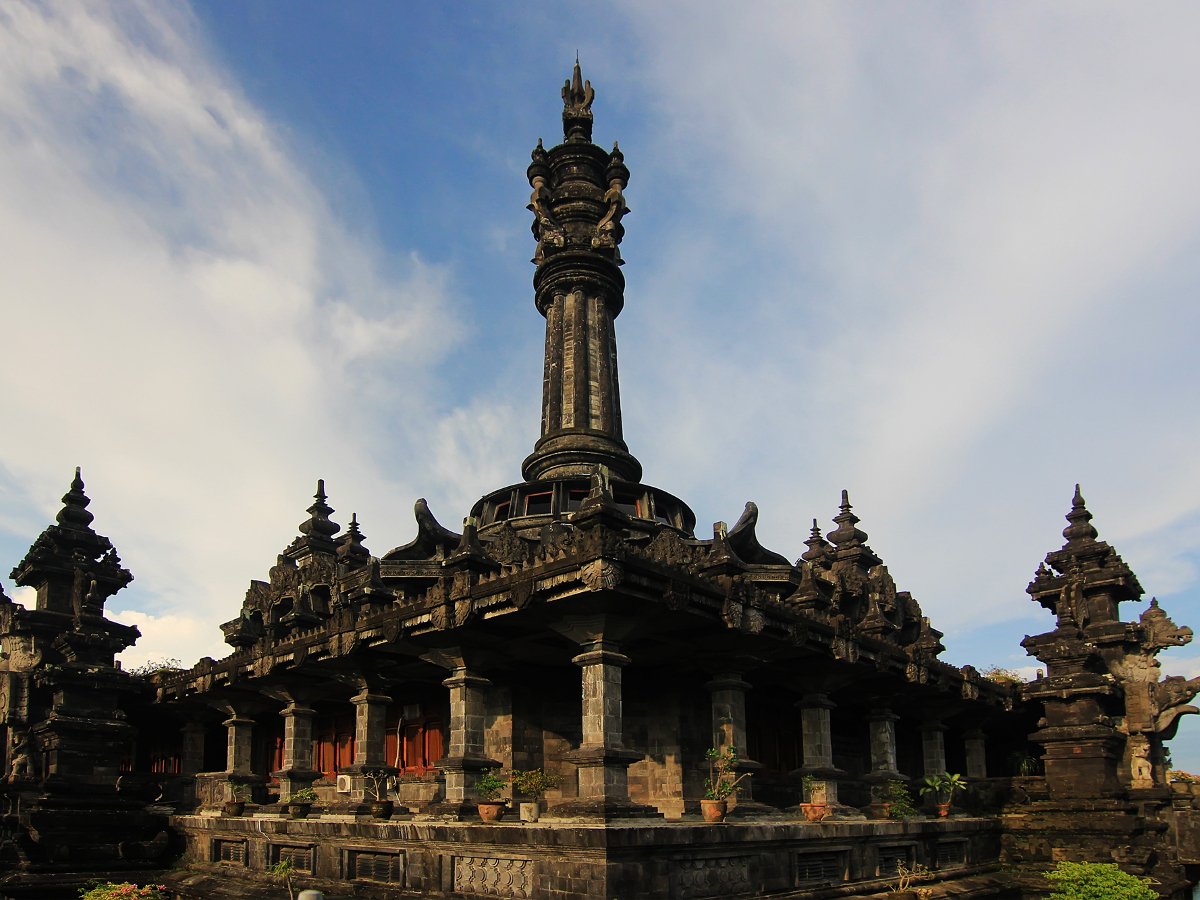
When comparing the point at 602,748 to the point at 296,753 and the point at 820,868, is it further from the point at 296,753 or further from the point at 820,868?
the point at 296,753

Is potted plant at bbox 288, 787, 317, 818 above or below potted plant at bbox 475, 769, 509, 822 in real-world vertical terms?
below

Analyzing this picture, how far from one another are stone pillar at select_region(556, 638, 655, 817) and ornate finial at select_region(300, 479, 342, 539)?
24.5 metres

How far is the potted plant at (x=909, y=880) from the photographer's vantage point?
2117cm

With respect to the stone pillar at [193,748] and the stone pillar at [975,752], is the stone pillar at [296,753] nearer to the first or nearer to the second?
the stone pillar at [193,748]

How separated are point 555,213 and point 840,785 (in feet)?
72.3

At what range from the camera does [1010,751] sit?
37719mm

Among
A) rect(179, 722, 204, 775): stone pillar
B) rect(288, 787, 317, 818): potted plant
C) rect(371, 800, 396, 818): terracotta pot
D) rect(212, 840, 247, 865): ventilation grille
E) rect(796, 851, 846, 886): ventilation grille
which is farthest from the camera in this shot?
rect(179, 722, 204, 775): stone pillar

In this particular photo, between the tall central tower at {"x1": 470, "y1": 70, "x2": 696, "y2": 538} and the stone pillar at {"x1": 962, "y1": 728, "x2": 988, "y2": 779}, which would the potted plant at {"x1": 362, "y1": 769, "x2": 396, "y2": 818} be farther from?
the stone pillar at {"x1": 962, "y1": 728, "x2": 988, "y2": 779}

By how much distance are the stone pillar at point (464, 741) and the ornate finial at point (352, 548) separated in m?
14.6

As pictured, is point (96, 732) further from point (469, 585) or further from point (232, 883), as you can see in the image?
point (469, 585)

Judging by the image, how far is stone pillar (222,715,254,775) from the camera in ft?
95.4

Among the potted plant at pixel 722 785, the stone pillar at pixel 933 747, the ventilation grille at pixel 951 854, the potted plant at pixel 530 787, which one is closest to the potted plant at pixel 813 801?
the potted plant at pixel 722 785

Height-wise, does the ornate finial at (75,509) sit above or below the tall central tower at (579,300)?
below

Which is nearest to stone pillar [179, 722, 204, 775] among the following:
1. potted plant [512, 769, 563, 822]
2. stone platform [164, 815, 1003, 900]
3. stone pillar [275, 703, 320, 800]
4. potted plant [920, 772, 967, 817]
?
stone platform [164, 815, 1003, 900]
